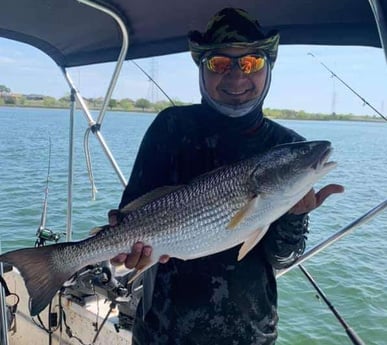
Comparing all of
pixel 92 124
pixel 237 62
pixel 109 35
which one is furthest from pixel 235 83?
pixel 92 124

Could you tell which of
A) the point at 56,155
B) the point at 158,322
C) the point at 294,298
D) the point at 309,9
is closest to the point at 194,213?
the point at 158,322

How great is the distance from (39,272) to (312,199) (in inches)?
39.9

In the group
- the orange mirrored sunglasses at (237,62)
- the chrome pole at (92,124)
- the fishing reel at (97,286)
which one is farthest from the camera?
the chrome pole at (92,124)

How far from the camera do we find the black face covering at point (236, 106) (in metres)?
1.79

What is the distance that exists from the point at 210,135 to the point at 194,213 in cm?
36

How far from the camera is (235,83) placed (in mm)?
1778

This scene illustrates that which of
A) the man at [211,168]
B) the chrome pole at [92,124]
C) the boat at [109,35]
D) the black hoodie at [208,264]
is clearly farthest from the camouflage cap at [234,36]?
the chrome pole at [92,124]

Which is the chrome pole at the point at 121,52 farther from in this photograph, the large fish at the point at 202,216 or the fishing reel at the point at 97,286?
the large fish at the point at 202,216

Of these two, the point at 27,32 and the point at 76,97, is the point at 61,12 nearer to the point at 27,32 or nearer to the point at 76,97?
the point at 27,32

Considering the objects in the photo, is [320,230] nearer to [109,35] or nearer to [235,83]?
[109,35]

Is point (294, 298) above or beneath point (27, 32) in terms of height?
beneath

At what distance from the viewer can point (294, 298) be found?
7031 mm

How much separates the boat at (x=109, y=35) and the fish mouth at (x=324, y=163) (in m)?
0.50

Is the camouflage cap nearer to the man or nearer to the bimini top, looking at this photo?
the man
